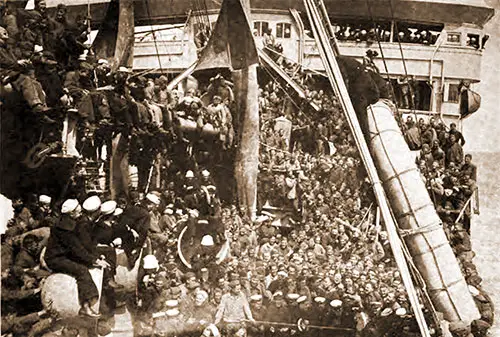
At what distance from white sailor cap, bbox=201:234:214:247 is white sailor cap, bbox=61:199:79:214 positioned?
1093 millimetres

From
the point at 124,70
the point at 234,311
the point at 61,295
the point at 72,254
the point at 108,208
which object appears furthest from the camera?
the point at 234,311

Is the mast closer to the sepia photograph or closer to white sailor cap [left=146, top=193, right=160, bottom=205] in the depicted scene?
Result: the sepia photograph

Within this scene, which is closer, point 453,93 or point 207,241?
point 207,241

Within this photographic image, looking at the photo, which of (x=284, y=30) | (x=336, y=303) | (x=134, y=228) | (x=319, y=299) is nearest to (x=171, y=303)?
(x=134, y=228)

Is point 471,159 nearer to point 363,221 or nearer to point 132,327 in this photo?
point 363,221

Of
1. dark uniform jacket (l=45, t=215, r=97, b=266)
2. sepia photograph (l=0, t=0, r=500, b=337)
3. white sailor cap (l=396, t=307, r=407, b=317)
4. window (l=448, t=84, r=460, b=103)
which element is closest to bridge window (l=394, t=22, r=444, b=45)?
sepia photograph (l=0, t=0, r=500, b=337)

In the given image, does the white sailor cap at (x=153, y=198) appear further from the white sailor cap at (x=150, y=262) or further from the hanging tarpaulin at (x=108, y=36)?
the hanging tarpaulin at (x=108, y=36)

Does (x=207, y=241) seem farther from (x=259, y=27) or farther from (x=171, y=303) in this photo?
(x=259, y=27)

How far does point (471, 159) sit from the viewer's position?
570cm

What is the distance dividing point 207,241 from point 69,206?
1173mm

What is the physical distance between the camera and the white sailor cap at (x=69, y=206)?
4.26 meters

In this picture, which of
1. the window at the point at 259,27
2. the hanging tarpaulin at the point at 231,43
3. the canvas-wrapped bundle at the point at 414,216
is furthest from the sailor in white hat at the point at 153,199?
the canvas-wrapped bundle at the point at 414,216

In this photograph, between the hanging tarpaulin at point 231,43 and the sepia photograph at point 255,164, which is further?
the hanging tarpaulin at point 231,43

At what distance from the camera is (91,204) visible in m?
4.37
